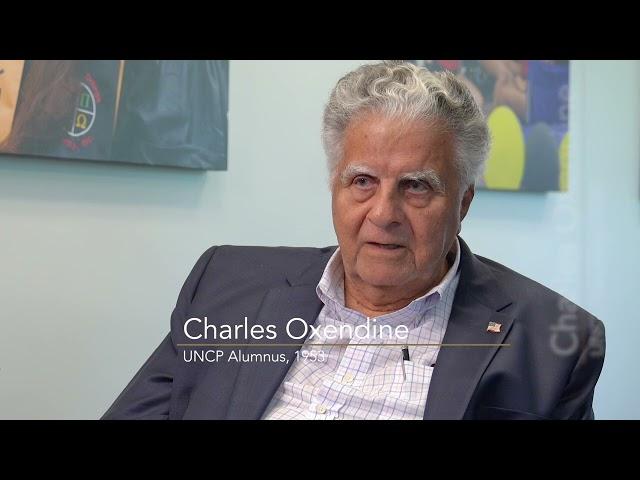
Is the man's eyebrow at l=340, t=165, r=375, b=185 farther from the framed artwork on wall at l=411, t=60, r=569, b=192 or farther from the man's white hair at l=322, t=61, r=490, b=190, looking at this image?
the framed artwork on wall at l=411, t=60, r=569, b=192

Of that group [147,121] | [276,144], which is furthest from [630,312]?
[147,121]

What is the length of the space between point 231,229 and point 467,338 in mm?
720

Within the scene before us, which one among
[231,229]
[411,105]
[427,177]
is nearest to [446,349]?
[427,177]

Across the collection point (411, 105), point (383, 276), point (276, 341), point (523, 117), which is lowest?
point (276, 341)

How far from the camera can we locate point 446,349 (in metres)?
1.43

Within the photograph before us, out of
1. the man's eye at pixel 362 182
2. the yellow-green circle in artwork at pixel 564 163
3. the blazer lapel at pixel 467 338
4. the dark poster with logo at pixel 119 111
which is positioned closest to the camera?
the blazer lapel at pixel 467 338

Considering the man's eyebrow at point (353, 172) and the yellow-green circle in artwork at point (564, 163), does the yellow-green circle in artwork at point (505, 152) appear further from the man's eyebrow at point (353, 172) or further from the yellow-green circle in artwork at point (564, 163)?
the man's eyebrow at point (353, 172)

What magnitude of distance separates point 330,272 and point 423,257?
0.19m

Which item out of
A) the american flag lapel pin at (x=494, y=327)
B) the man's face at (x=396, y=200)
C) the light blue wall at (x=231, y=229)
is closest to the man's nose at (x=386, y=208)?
the man's face at (x=396, y=200)

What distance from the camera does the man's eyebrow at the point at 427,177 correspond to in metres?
1.43

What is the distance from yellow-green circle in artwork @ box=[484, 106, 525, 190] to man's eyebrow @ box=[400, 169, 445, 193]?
57 centimetres

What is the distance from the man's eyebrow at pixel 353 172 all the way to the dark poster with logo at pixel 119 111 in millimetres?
529

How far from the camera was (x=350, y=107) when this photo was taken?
1470 mm

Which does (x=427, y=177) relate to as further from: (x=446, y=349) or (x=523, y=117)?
(x=523, y=117)
